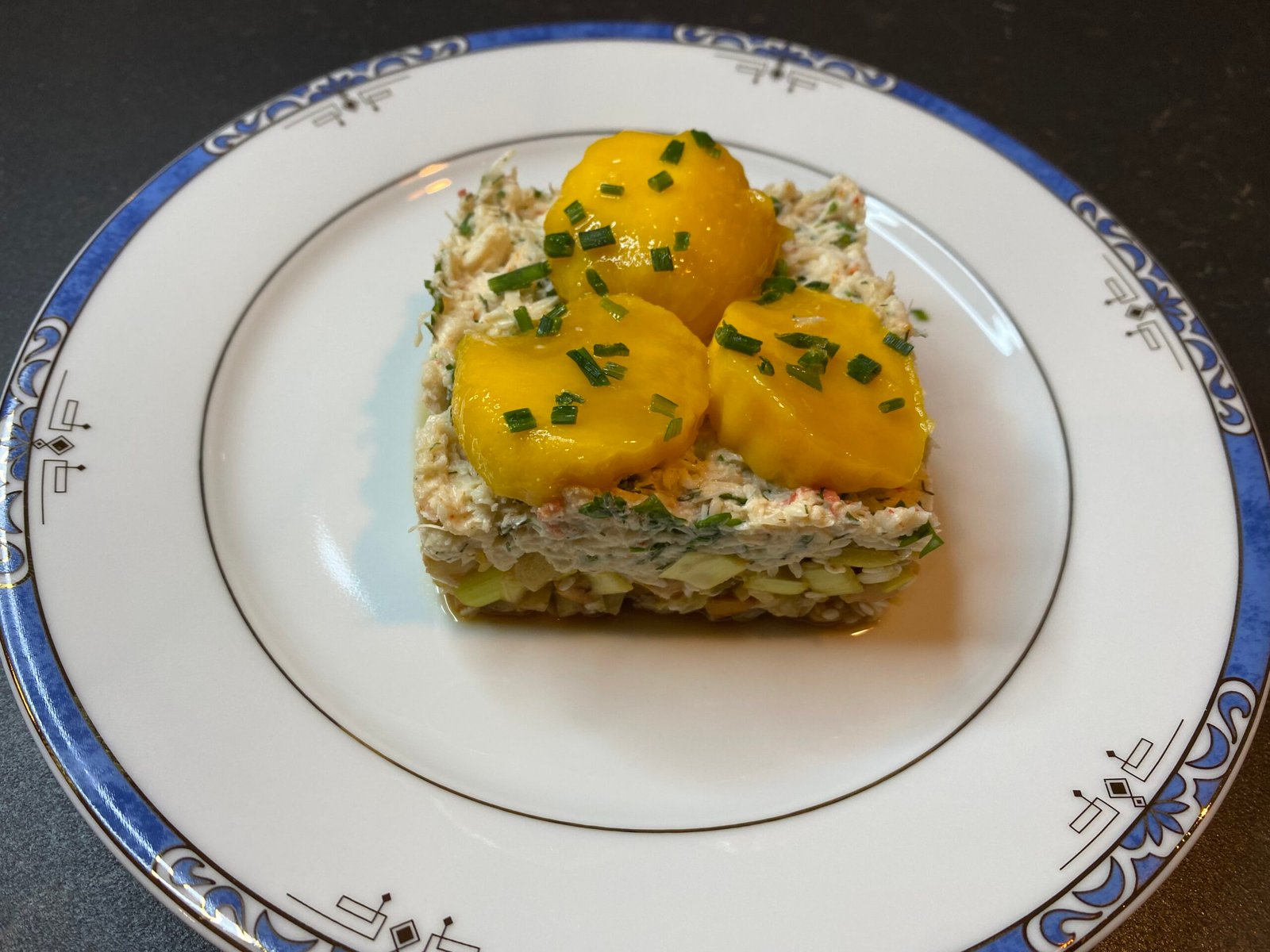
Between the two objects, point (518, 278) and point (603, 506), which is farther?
point (518, 278)

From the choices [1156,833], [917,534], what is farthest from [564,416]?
[1156,833]

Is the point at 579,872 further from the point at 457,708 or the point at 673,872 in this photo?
the point at 457,708

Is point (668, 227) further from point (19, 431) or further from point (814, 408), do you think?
point (19, 431)

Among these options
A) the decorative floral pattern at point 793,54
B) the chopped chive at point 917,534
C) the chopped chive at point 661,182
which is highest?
the decorative floral pattern at point 793,54

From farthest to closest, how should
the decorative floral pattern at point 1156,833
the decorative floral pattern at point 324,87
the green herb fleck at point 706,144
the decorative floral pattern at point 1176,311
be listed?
the decorative floral pattern at point 324,87 → the decorative floral pattern at point 1176,311 → the green herb fleck at point 706,144 → the decorative floral pattern at point 1156,833

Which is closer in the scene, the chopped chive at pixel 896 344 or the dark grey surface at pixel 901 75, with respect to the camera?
the chopped chive at pixel 896 344

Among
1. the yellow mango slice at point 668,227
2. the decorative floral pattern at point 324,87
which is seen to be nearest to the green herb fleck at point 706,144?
the yellow mango slice at point 668,227

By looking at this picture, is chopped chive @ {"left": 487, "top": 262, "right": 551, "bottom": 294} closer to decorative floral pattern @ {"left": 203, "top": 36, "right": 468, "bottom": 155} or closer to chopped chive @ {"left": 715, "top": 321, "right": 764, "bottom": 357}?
chopped chive @ {"left": 715, "top": 321, "right": 764, "bottom": 357}

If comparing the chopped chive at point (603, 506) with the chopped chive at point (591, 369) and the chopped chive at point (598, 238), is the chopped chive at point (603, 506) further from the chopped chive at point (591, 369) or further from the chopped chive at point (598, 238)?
the chopped chive at point (598, 238)
